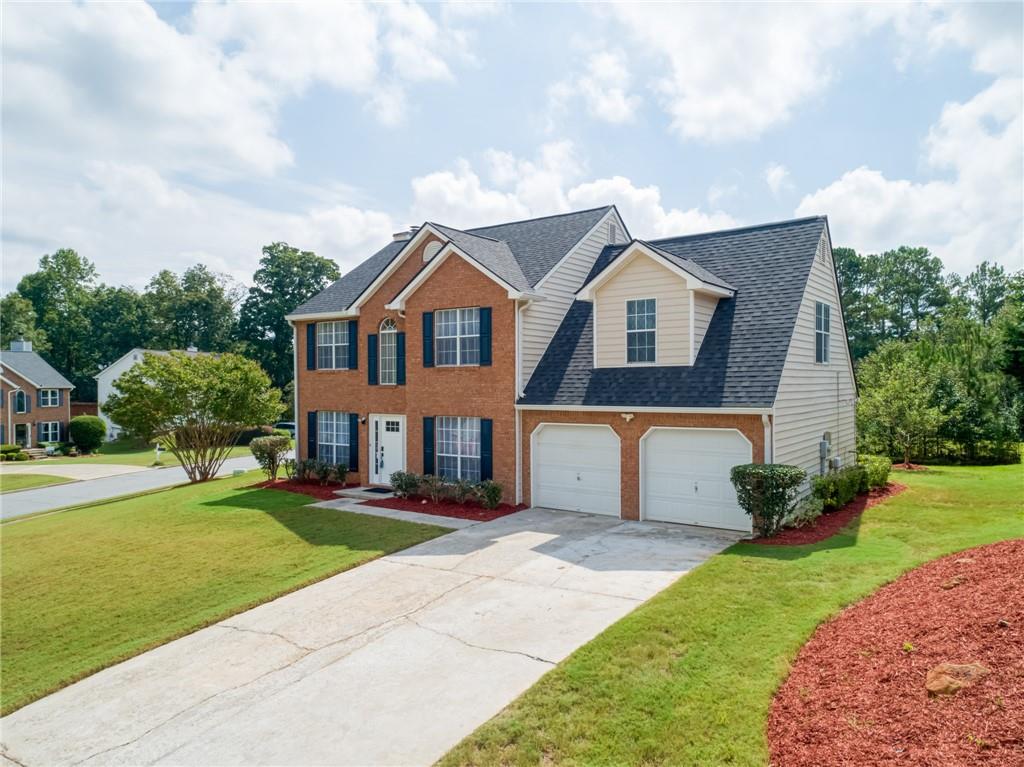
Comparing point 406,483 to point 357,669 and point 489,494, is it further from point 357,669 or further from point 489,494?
point 357,669

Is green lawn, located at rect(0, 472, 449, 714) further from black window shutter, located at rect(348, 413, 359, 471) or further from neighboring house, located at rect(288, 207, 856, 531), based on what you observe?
neighboring house, located at rect(288, 207, 856, 531)

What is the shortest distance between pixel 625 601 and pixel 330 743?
180 inches

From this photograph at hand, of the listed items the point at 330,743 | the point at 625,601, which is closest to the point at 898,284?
the point at 625,601

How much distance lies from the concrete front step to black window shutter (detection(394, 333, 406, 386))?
347cm

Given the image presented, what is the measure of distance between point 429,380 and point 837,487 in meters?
10.9

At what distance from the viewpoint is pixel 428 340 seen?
1811cm

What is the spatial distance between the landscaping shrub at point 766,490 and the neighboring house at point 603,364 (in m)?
0.78

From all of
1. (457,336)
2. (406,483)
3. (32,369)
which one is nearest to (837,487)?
(457,336)

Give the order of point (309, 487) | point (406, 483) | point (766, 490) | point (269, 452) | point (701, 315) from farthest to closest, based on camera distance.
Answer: point (269, 452), point (309, 487), point (406, 483), point (701, 315), point (766, 490)

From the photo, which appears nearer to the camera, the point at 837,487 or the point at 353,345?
the point at 837,487

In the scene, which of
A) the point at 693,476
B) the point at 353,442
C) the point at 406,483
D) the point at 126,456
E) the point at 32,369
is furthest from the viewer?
the point at 32,369

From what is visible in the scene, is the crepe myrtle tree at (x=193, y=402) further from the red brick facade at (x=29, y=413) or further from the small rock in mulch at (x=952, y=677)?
the red brick facade at (x=29, y=413)

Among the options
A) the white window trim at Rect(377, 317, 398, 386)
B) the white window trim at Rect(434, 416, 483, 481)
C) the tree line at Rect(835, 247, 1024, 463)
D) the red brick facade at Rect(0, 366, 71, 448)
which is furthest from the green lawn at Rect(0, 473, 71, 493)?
the tree line at Rect(835, 247, 1024, 463)

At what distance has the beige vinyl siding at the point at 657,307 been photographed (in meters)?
14.7
